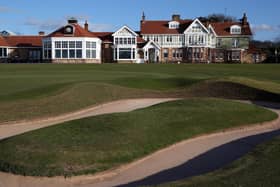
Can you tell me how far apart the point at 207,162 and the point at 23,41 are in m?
81.7

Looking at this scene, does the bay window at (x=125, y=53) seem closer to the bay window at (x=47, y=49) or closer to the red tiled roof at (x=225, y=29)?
the bay window at (x=47, y=49)

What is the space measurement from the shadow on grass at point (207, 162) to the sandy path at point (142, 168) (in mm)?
216

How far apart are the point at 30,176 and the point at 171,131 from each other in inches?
189

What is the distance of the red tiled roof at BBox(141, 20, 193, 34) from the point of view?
90812mm

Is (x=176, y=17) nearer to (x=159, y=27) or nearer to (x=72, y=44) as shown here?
(x=159, y=27)

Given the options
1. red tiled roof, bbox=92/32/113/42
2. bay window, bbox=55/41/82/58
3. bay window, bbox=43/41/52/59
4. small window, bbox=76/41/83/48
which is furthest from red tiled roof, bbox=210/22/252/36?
bay window, bbox=43/41/52/59

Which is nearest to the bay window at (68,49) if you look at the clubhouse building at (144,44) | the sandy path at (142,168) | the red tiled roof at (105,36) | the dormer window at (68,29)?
the clubhouse building at (144,44)

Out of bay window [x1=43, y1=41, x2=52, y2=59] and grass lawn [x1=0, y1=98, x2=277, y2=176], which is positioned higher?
bay window [x1=43, y1=41, x2=52, y2=59]

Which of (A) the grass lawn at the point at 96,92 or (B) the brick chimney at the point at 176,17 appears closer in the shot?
(A) the grass lawn at the point at 96,92

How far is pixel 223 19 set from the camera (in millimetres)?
130000

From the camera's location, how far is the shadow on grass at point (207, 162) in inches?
363

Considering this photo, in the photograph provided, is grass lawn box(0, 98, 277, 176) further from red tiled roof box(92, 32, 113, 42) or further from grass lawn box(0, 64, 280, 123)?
red tiled roof box(92, 32, 113, 42)

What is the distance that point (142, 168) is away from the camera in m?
9.98

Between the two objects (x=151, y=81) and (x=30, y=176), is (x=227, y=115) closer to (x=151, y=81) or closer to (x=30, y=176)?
(x=30, y=176)
